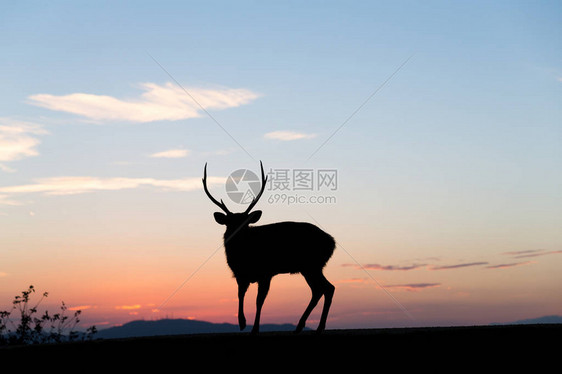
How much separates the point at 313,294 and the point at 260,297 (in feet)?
4.97

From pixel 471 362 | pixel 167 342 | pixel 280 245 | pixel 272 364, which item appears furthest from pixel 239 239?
pixel 471 362

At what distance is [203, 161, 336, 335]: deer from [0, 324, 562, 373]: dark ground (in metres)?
3.05

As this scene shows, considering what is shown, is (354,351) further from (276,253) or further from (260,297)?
(276,253)

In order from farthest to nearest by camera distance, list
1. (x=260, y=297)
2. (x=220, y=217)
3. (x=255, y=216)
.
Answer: (x=255, y=216), (x=220, y=217), (x=260, y=297)

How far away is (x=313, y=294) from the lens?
15594mm

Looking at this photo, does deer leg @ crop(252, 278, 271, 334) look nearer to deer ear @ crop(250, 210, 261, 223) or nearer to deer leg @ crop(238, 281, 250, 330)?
deer leg @ crop(238, 281, 250, 330)

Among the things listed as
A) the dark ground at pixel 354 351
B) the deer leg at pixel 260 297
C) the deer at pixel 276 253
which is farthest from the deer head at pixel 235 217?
the dark ground at pixel 354 351

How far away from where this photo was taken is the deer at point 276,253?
50.5 ft

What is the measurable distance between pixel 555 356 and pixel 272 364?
420 cm

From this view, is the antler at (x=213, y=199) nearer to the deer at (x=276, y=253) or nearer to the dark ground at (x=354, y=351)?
the deer at (x=276, y=253)

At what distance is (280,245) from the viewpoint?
52.2 feet

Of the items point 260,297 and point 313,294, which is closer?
point 260,297

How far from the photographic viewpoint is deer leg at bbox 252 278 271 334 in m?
14.0

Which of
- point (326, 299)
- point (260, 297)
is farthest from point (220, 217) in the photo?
point (326, 299)
